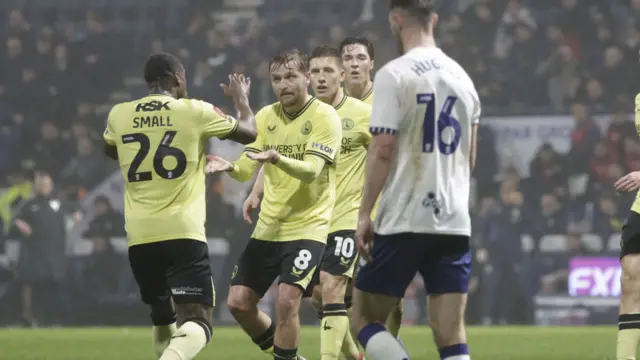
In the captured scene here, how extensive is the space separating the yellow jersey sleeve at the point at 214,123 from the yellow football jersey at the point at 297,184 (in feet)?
2.52

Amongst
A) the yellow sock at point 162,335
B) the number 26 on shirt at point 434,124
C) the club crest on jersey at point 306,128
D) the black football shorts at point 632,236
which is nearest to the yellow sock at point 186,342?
the yellow sock at point 162,335

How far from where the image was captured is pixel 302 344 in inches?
515

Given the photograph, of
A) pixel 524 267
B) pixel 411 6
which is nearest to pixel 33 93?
pixel 524 267

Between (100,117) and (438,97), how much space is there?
47.7 feet

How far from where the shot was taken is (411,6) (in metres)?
5.55

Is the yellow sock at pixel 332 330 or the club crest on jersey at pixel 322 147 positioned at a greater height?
the club crest on jersey at pixel 322 147

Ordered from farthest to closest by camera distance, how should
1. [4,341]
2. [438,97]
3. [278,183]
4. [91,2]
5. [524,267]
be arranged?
1. [91,2]
2. [524,267]
3. [4,341]
4. [278,183]
5. [438,97]

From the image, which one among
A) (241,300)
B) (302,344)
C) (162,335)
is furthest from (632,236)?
(302,344)

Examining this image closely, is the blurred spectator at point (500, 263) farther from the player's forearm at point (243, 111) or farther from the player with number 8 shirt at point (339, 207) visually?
the player's forearm at point (243, 111)

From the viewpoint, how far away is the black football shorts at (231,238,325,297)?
7.94 m

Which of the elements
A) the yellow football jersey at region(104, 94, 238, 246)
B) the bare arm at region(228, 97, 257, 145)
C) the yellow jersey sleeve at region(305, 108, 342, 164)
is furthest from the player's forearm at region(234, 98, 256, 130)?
the yellow jersey sleeve at region(305, 108, 342, 164)

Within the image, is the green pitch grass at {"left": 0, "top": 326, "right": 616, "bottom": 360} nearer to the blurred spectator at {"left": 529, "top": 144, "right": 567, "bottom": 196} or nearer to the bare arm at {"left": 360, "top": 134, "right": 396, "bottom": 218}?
the blurred spectator at {"left": 529, "top": 144, "right": 567, "bottom": 196}

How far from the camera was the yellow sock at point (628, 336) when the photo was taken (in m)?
7.41

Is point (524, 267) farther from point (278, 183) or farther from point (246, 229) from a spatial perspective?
point (278, 183)
